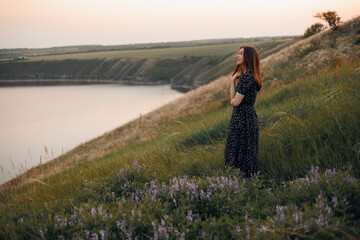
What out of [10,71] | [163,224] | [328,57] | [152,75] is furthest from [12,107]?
[10,71]

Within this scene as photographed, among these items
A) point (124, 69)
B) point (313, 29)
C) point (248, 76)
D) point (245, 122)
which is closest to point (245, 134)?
point (245, 122)

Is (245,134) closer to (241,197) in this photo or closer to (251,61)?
(251,61)

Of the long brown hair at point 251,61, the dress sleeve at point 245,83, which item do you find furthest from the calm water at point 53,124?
the long brown hair at point 251,61

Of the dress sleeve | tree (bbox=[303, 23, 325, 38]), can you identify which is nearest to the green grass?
the dress sleeve

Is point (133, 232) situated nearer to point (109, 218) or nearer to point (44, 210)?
point (109, 218)

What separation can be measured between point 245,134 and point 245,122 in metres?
0.21

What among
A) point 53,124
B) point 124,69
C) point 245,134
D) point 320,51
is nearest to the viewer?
point 245,134

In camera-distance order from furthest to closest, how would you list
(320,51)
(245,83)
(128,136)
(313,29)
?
(313,29) < (128,136) < (320,51) < (245,83)

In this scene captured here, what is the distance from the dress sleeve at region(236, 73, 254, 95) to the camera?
4.51 meters

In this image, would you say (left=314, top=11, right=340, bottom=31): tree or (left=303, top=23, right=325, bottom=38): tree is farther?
(left=303, top=23, right=325, bottom=38): tree

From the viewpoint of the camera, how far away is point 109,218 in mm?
2898

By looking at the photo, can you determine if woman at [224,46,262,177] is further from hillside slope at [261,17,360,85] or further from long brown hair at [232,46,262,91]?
hillside slope at [261,17,360,85]

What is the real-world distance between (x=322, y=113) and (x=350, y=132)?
2.39 feet

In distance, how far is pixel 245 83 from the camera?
453 cm
